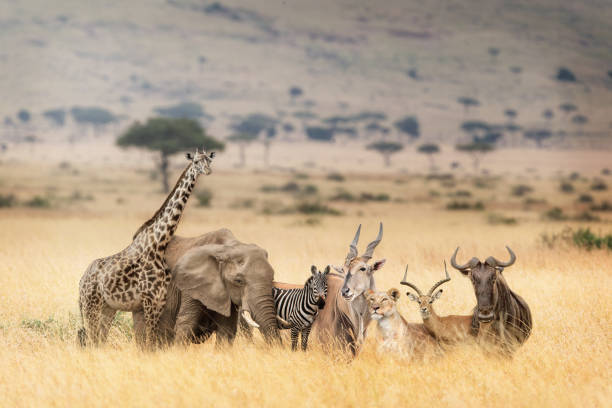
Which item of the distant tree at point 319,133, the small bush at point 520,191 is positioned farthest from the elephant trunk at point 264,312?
the distant tree at point 319,133

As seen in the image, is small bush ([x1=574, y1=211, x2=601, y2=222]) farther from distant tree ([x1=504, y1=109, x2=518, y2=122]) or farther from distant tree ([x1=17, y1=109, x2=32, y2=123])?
distant tree ([x1=17, y1=109, x2=32, y2=123])

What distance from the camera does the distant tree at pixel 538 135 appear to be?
154 m

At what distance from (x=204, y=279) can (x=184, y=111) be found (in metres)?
161

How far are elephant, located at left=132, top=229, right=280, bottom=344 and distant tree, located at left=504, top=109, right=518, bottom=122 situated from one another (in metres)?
168

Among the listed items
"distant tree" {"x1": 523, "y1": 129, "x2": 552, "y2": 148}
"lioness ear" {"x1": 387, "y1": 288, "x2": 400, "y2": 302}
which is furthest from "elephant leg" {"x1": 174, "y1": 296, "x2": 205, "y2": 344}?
"distant tree" {"x1": 523, "y1": 129, "x2": 552, "y2": 148}

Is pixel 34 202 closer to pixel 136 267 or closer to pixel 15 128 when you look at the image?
pixel 136 267

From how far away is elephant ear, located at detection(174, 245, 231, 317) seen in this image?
10.1 metres

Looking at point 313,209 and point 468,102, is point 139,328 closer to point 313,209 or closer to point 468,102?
point 313,209

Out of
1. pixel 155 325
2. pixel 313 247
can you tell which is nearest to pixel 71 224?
pixel 313 247

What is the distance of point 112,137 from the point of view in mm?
161000

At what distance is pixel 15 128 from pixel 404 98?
8326 centimetres

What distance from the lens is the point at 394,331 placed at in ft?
31.5

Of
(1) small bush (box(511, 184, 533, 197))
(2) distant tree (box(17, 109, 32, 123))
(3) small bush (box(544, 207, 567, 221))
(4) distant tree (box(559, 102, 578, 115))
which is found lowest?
(1) small bush (box(511, 184, 533, 197))

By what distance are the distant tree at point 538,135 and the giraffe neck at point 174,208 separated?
493ft
